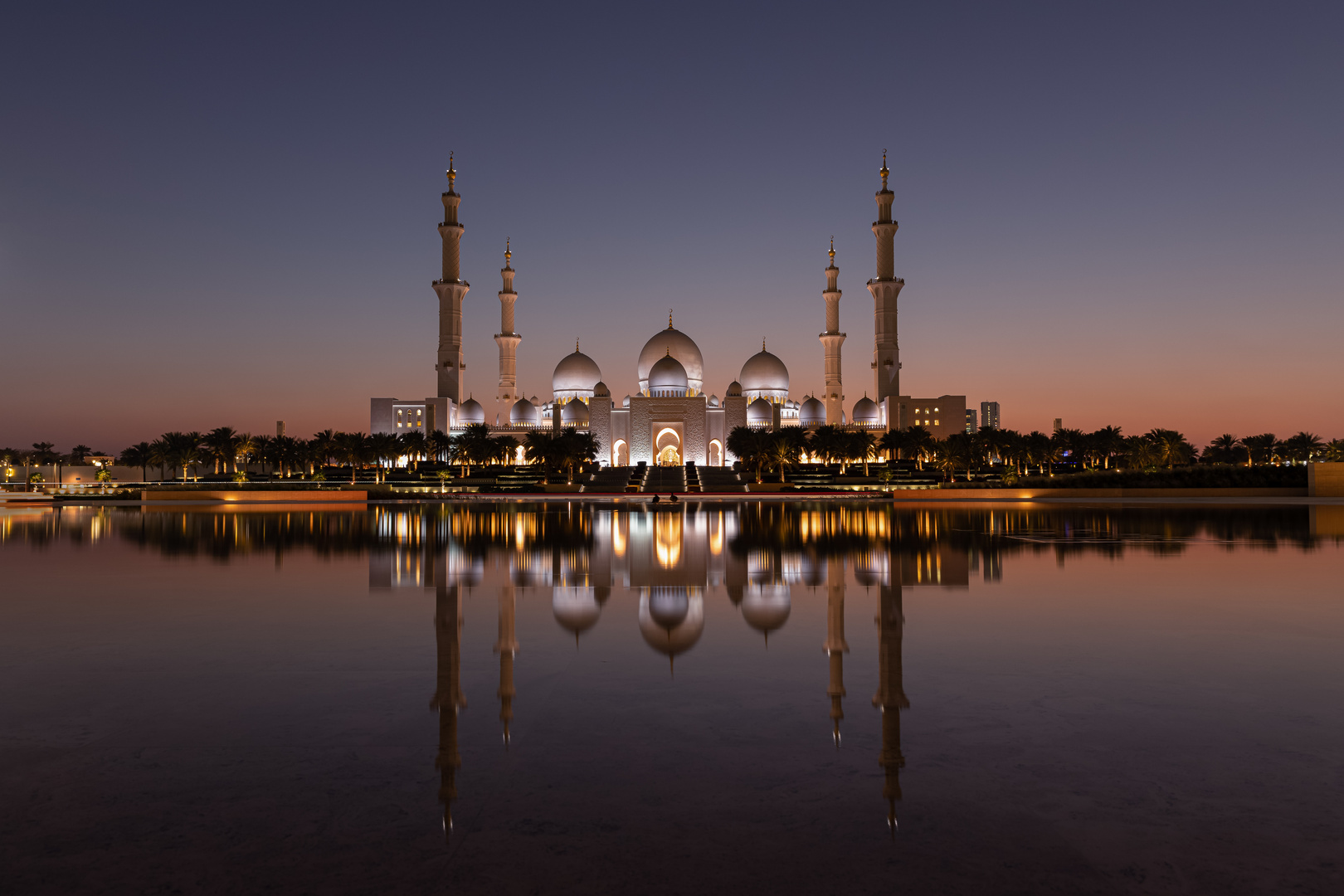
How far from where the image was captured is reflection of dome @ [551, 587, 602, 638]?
7.70 meters

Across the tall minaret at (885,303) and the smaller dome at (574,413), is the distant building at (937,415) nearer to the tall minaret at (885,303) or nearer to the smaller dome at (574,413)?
the tall minaret at (885,303)

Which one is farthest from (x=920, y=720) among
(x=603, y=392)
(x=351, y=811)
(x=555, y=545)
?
Result: (x=603, y=392)

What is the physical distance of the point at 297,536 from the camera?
1858 centimetres

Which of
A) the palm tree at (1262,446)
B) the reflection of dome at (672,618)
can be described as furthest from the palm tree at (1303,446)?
the reflection of dome at (672,618)

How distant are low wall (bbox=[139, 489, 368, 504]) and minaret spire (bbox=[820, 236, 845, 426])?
163 feet

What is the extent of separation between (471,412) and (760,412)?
25.5m

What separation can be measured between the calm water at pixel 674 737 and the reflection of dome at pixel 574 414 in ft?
223

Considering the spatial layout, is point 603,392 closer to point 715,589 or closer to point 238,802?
point 715,589

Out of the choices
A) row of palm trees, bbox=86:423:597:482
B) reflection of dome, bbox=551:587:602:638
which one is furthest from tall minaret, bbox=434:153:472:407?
reflection of dome, bbox=551:587:602:638

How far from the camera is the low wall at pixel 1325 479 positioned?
1490 inches

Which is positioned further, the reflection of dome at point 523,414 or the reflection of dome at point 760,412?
the reflection of dome at point 523,414

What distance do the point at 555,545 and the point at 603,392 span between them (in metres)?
67.7

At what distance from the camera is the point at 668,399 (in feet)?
238

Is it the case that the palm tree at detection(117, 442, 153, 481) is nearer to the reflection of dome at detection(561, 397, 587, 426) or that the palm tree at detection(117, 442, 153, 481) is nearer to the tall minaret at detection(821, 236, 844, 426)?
the reflection of dome at detection(561, 397, 587, 426)
